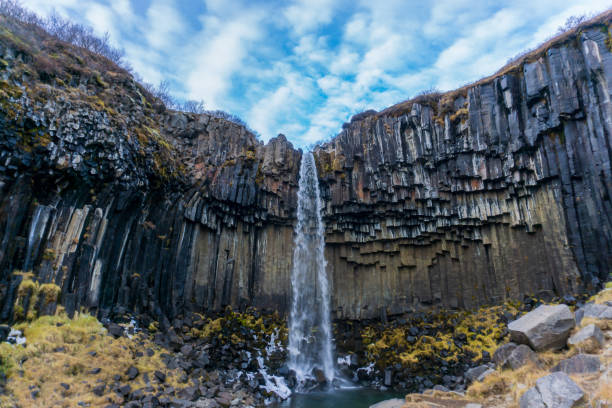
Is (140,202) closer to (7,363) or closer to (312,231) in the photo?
(7,363)

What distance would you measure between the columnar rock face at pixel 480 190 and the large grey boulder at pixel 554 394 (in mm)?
13684

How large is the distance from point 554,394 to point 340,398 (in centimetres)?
1395

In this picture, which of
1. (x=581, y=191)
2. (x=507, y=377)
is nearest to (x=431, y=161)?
(x=581, y=191)

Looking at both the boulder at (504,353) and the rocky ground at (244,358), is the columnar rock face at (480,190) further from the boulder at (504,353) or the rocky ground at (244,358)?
the boulder at (504,353)

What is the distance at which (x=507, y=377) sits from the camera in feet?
31.0

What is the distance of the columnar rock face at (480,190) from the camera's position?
60.0 feet

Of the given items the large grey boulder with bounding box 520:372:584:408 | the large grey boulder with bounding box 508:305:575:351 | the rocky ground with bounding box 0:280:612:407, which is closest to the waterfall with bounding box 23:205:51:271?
the rocky ground with bounding box 0:280:612:407

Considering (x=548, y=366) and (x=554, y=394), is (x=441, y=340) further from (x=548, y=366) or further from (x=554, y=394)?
(x=554, y=394)

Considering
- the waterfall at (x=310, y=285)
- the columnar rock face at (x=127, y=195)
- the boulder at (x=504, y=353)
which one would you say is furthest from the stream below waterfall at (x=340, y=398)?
the boulder at (x=504, y=353)

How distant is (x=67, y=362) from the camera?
12219mm

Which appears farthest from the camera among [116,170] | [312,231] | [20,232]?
[312,231]

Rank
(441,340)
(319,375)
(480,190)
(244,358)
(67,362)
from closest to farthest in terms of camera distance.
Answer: (67,362) < (244,358) < (319,375) < (441,340) < (480,190)

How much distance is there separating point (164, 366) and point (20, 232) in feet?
24.5

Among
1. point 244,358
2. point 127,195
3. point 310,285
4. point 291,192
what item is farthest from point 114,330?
point 291,192
